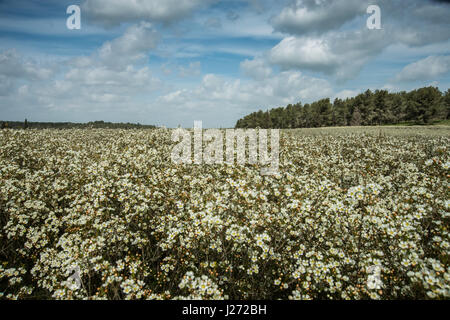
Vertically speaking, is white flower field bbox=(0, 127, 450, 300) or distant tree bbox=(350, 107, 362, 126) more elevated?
distant tree bbox=(350, 107, 362, 126)

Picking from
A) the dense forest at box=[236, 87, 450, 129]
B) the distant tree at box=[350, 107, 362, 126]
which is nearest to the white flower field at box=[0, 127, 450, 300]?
the distant tree at box=[350, 107, 362, 126]

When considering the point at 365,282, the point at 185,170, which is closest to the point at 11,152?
the point at 185,170

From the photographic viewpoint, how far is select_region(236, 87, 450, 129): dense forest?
244 ft

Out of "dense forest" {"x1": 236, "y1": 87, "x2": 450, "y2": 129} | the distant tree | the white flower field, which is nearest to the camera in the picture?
the white flower field

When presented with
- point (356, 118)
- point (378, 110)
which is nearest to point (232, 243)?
point (356, 118)

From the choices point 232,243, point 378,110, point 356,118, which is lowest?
point 232,243

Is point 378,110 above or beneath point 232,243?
above

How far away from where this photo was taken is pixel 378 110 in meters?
82.6

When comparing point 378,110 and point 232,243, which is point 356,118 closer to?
point 378,110

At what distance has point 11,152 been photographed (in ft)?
41.7

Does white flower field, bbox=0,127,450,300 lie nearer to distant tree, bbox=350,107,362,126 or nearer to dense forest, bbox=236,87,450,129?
distant tree, bbox=350,107,362,126

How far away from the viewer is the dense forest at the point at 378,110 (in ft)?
244
